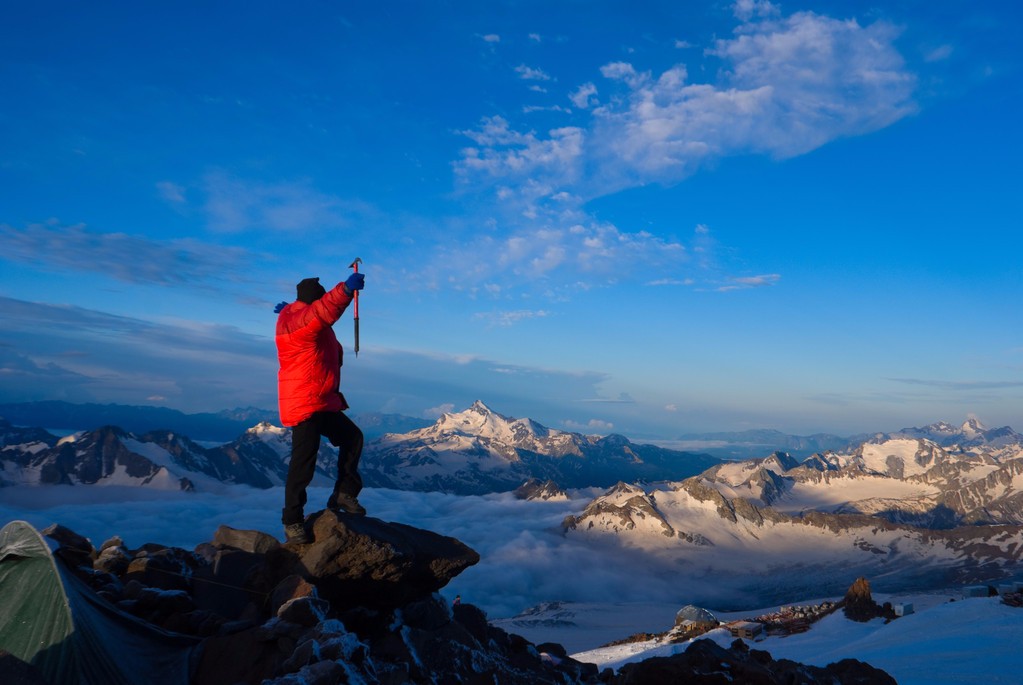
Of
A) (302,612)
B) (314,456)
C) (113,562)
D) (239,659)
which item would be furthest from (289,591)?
(113,562)

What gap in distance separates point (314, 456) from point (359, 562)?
2.15 meters

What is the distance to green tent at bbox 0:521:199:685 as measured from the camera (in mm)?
7805

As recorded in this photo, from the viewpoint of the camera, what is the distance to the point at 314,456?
11797mm

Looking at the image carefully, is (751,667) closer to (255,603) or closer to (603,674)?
(603,674)

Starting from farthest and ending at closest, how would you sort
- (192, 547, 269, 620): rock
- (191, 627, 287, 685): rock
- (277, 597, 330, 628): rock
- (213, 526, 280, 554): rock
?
(213, 526, 280, 554): rock → (192, 547, 269, 620): rock → (277, 597, 330, 628): rock → (191, 627, 287, 685): rock

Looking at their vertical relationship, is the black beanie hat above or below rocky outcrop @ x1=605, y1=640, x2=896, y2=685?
above

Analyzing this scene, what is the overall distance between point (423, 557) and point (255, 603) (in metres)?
3.28

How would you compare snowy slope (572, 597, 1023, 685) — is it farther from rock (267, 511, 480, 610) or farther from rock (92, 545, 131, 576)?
rock (92, 545, 131, 576)

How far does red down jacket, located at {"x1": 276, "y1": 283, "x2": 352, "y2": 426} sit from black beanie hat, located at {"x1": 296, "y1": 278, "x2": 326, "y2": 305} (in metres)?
0.17

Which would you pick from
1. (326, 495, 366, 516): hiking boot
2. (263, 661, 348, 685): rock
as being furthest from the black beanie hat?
(263, 661, 348, 685): rock

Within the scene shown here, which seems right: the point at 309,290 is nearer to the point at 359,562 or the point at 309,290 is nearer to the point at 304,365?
the point at 304,365

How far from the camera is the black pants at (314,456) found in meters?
11.3

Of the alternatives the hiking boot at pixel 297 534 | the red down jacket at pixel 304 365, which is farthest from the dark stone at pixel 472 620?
the red down jacket at pixel 304 365

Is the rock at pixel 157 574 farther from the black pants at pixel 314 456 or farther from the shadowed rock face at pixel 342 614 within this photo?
the black pants at pixel 314 456
